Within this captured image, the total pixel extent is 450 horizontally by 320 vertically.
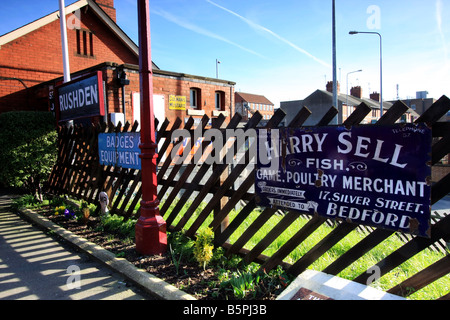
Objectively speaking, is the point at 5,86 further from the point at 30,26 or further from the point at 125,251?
the point at 125,251

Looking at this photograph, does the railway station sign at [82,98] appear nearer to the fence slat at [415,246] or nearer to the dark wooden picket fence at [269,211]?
the dark wooden picket fence at [269,211]

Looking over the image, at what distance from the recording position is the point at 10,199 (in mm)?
8242

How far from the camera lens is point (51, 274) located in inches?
140

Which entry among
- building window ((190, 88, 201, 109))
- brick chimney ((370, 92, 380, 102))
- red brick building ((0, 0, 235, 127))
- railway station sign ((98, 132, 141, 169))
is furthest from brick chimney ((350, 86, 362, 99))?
railway station sign ((98, 132, 141, 169))

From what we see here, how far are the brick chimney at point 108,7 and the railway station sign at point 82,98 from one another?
12619mm

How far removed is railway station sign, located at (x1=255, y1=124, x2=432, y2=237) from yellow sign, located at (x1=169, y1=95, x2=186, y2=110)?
32.6 feet

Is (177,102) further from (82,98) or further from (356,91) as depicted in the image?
(356,91)

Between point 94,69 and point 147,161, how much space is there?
7.86 m

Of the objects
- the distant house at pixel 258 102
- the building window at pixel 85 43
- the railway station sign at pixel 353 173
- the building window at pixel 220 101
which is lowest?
the railway station sign at pixel 353 173

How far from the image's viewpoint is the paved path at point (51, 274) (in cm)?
309

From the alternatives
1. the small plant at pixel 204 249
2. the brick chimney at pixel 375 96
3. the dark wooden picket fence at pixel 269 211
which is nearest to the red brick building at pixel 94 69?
the dark wooden picket fence at pixel 269 211

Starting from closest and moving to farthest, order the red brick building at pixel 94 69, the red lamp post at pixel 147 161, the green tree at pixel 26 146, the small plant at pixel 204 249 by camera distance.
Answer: the small plant at pixel 204 249
the red lamp post at pixel 147 161
the green tree at pixel 26 146
the red brick building at pixel 94 69
